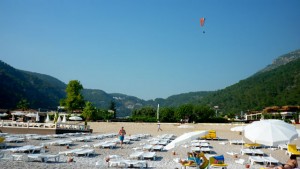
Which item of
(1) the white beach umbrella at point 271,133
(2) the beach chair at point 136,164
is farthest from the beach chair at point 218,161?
(2) the beach chair at point 136,164

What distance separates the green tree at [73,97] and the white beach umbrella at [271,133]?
57526 mm

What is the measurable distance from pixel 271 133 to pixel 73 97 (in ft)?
192

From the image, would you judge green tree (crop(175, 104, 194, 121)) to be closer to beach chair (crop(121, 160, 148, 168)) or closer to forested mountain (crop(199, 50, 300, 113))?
forested mountain (crop(199, 50, 300, 113))

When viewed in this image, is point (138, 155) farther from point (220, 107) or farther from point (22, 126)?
point (220, 107)

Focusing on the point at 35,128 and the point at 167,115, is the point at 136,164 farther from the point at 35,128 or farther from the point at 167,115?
the point at 167,115

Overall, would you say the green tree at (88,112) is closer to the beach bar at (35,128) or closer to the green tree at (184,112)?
the green tree at (184,112)

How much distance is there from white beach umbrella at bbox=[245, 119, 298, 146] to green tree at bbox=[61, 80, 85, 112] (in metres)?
57.5

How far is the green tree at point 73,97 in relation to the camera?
6574 centimetres

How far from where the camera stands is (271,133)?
10922mm

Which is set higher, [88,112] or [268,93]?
[268,93]

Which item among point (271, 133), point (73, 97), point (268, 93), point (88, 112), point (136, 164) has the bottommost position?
point (136, 164)

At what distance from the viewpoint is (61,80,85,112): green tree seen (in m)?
65.7

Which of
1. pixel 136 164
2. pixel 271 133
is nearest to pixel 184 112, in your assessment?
pixel 136 164

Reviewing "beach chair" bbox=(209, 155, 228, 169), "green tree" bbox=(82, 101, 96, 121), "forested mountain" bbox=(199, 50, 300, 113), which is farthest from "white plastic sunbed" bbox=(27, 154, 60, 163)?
"forested mountain" bbox=(199, 50, 300, 113)
